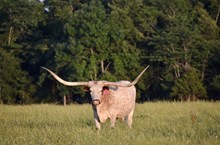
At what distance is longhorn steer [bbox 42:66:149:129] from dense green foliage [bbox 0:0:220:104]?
16.8 meters

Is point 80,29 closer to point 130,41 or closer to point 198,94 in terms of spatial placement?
point 130,41

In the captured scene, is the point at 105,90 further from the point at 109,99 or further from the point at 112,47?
the point at 112,47

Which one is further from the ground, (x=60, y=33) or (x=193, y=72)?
(x=60, y=33)

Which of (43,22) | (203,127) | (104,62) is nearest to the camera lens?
(203,127)

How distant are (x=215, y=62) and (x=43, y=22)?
11978mm

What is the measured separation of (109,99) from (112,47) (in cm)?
1984

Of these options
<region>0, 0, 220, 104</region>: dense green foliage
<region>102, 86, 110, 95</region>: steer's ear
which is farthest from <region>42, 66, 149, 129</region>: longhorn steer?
A: <region>0, 0, 220, 104</region>: dense green foliage

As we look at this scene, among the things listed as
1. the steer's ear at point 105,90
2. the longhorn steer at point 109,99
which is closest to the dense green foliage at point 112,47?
the longhorn steer at point 109,99

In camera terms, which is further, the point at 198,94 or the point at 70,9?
the point at 70,9

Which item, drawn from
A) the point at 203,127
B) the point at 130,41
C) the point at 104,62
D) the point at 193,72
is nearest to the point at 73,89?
the point at 104,62

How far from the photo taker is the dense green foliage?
97.3ft

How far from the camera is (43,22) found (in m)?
33.9

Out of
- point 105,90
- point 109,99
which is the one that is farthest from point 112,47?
point 105,90

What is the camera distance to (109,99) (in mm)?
10953
